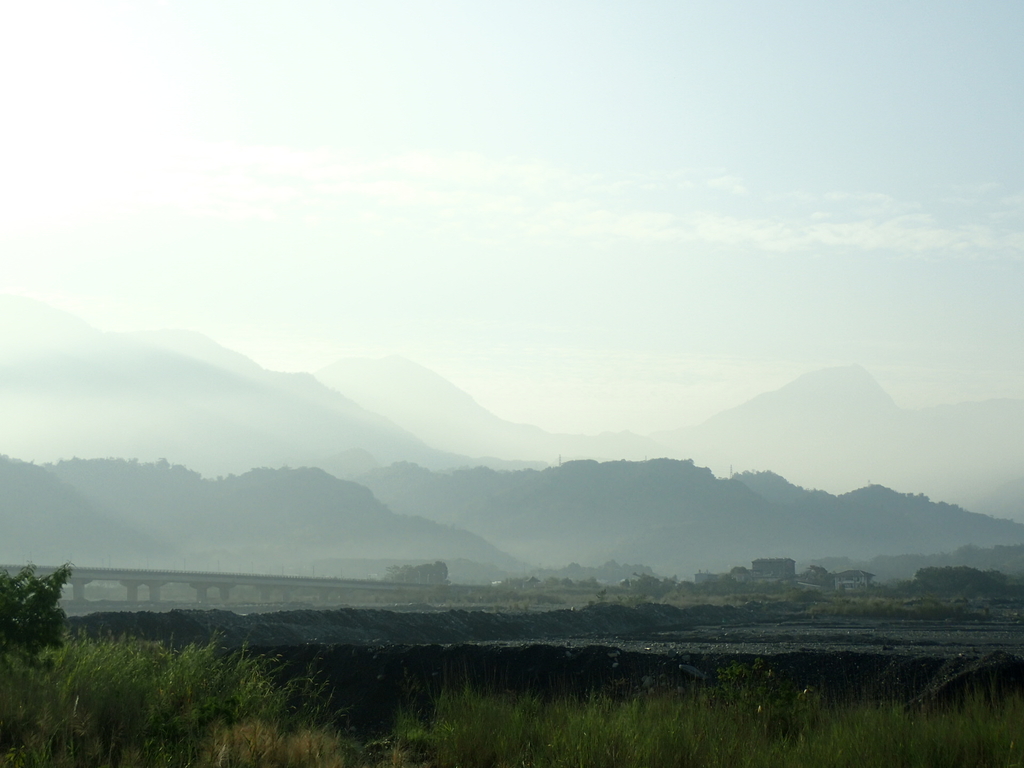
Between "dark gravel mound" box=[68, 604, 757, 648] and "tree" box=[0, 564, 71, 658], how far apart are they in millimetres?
12717

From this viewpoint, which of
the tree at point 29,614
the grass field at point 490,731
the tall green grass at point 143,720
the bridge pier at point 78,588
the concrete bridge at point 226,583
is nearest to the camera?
the grass field at point 490,731

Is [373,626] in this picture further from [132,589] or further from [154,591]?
[154,591]

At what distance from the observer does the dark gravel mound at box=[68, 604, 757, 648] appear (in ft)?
113

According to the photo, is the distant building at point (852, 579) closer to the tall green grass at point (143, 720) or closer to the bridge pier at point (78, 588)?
the bridge pier at point (78, 588)

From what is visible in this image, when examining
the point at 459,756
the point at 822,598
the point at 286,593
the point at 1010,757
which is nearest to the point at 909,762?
the point at 1010,757

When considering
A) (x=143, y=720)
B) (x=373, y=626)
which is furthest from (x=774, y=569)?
(x=143, y=720)

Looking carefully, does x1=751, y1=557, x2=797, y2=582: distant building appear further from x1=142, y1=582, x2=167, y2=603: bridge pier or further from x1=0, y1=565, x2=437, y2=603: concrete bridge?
x1=142, y1=582, x2=167, y2=603: bridge pier

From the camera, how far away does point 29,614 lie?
15023 millimetres

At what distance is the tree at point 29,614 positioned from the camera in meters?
14.8

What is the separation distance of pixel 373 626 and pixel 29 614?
29227mm

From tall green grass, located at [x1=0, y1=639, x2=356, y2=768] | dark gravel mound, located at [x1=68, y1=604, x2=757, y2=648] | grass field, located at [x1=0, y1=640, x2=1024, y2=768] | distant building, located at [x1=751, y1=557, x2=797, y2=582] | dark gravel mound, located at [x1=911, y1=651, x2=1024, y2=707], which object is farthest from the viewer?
distant building, located at [x1=751, y1=557, x2=797, y2=582]

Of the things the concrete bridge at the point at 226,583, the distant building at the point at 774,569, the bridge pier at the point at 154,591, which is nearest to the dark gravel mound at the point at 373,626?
the concrete bridge at the point at 226,583

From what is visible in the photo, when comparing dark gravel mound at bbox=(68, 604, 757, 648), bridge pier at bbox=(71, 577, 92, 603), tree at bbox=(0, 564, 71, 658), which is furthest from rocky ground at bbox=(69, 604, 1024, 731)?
bridge pier at bbox=(71, 577, 92, 603)

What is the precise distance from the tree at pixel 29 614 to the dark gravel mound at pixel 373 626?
1272cm
